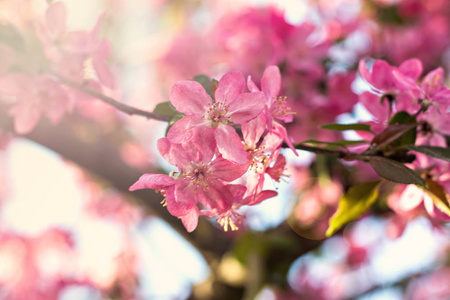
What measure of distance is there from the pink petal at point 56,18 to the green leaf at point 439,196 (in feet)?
2.18

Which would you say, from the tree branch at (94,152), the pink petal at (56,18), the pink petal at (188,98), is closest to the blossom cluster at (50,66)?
the pink petal at (56,18)

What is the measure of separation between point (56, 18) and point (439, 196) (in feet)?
2.28

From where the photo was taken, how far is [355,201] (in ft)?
2.00

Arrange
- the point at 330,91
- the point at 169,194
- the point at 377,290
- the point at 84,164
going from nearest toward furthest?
the point at 169,194
the point at 330,91
the point at 84,164
the point at 377,290

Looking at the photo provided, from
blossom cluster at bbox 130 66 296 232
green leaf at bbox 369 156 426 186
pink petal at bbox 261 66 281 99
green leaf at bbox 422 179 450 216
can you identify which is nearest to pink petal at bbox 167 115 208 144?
blossom cluster at bbox 130 66 296 232

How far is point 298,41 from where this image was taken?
1.05 meters

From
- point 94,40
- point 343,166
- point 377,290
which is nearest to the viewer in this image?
point 94,40

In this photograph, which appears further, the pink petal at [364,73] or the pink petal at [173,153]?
the pink petal at [364,73]

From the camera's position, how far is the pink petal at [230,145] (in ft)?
1.41

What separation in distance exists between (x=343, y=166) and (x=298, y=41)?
0.48 m

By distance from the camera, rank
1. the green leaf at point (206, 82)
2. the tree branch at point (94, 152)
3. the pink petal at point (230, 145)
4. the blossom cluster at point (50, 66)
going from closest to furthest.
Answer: the pink petal at point (230, 145)
the green leaf at point (206, 82)
the blossom cluster at point (50, 66)
the tree branch at point (94, 152)

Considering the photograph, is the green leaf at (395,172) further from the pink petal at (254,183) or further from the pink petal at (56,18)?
the pink petal at (56,18)

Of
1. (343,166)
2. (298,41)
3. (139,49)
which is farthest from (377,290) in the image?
(139,49)

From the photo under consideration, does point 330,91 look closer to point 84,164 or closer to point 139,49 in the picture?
point 84,164
